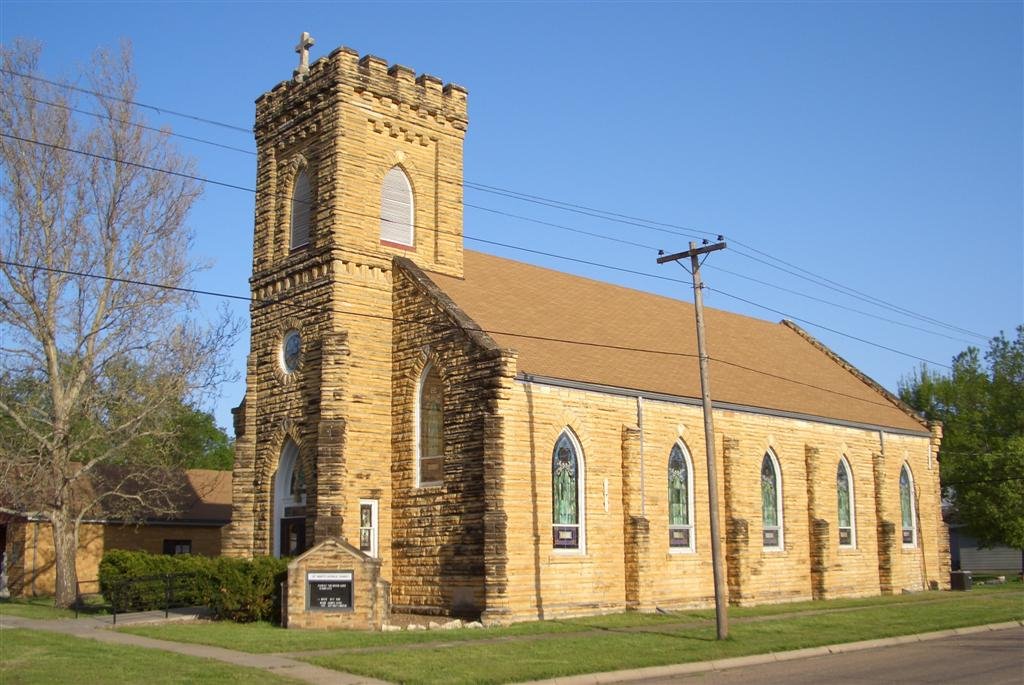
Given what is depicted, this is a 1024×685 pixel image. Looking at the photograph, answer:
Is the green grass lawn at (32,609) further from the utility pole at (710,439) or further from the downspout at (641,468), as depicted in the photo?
the utility pole at (710,439)

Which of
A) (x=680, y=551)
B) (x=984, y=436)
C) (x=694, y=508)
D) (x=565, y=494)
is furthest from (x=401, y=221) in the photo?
(x=984, y=436)

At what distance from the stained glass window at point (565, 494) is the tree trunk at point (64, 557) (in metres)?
13.2

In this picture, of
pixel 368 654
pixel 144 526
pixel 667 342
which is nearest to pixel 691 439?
pixel 667 342

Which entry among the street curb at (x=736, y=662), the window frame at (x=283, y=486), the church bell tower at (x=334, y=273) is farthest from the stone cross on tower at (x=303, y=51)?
the street curb at (x=736, y=662)

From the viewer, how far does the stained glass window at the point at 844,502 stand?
3362 centimetres

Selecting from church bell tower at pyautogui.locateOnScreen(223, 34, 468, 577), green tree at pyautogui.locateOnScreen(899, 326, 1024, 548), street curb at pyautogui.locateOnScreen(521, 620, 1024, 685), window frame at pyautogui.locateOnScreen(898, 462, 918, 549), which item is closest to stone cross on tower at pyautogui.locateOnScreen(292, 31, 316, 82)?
church bell tower at pyautogui.locateOnScreen(223, 34, 468, 577)

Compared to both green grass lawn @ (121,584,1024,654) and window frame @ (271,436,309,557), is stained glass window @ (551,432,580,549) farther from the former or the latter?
window frame @ (271,436,309,557)

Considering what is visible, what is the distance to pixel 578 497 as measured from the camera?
25.1 metres

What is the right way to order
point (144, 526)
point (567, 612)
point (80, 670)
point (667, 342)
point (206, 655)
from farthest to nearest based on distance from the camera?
1. point (144, 526)
2. point (667, 342)
3. point (567, 612)
4. point (206, 655)
5. point (80, 670)

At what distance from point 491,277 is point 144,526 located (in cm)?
1656

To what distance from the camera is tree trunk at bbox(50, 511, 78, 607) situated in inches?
1074

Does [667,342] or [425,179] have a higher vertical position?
[425,179]

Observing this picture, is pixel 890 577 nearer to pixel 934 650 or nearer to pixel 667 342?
pixel 667 342

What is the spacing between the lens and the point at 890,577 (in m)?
34.2
